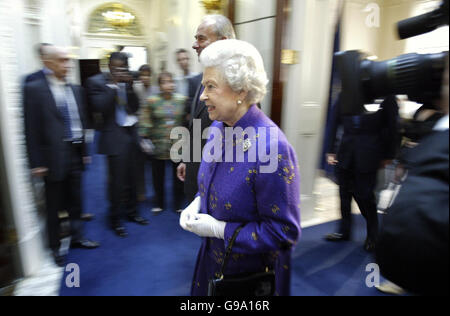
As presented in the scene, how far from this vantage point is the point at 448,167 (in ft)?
1.91

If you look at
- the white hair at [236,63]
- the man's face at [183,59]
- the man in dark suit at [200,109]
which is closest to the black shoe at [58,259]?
the man in dark suit at [200,109]

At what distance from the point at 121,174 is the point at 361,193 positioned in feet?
7.75

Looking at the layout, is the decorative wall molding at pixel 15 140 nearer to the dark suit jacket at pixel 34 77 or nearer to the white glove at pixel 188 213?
the dark suit jacket at pixel 34 77

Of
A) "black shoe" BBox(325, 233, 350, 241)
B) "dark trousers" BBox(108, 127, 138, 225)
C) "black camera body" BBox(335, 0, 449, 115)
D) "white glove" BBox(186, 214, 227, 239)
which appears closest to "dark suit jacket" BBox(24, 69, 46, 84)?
"dark trousers" BBox(108, 127, 138, 225)

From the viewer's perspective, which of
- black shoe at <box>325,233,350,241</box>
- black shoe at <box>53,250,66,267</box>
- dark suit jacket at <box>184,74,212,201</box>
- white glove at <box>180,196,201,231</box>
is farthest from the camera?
black shoe at <box>325,233,350,241</box>

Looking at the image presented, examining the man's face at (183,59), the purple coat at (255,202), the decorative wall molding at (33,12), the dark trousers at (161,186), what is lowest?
the dark trousers at (161,186)

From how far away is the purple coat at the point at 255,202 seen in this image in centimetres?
103

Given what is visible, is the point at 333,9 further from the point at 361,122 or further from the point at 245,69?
the point at 245,69

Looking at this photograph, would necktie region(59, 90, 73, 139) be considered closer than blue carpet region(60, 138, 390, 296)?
No

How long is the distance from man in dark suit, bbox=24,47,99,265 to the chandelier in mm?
7312

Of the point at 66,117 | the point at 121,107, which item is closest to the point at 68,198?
the point at 66,117

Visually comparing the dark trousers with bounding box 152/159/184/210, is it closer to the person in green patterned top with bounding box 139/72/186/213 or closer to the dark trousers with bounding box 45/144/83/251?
the person in green patterned top with bounding box 139/72/186/213

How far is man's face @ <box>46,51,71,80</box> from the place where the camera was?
2.36 meters

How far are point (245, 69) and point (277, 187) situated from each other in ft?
1.44
